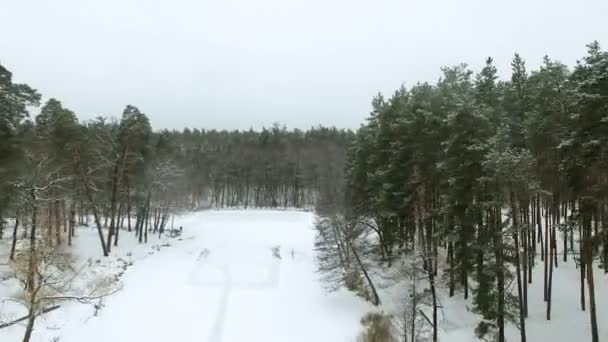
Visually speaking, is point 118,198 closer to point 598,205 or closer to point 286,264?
point 286,264

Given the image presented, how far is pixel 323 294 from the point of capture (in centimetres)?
3066

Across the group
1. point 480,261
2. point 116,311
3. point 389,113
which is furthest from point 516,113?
point 116,311

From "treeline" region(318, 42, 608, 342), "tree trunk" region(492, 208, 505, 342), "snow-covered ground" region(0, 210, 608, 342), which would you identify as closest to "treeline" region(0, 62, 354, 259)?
"snow-covered ground" region(0, 210, 608, 342)

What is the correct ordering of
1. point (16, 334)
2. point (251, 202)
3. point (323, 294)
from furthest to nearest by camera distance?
point (251, 202)
point (323, 294)
point (16, 334)

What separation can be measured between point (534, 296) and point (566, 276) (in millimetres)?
2951

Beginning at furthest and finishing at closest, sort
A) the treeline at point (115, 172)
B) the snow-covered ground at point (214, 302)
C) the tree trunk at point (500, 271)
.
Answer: the treeline at point (115, 172) → the snow-covered ground at point (214, 302) → the tree trunk at point (500, 271)

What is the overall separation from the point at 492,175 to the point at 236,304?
58.3ft

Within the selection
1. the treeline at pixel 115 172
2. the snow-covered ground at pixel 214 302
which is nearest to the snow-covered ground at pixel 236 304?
the snow-covered ground at pixel 214 302

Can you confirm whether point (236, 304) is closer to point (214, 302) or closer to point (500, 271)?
point (214, 302)

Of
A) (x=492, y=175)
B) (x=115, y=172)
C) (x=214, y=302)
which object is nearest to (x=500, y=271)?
(x=492, y=175)

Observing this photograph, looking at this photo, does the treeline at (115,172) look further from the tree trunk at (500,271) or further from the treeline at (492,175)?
the tree trunk at (500,271)

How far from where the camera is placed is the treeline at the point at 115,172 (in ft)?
79.6

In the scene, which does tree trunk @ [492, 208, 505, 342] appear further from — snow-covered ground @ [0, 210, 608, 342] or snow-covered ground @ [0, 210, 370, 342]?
snow-covered ground @ [0, 210, 370, 342]

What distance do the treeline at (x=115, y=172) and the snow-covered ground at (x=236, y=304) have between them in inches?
140
